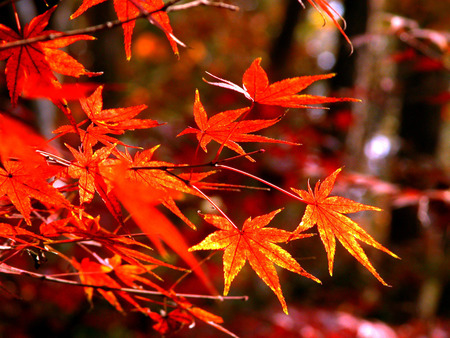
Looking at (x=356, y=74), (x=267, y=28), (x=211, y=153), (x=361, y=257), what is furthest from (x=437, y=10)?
(x=361, y=257)

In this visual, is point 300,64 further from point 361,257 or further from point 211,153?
point 361,257

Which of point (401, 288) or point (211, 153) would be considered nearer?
point (211, 153)

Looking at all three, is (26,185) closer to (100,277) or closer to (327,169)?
(100,277)

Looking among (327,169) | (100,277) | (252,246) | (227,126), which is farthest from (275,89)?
(327,169)

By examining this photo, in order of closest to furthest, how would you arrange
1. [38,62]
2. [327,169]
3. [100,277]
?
[38,62], [100,277], [327,169]

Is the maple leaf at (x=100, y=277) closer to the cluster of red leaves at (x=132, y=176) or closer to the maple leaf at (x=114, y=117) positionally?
the cluster of red leaves at (x=132, y=176)
